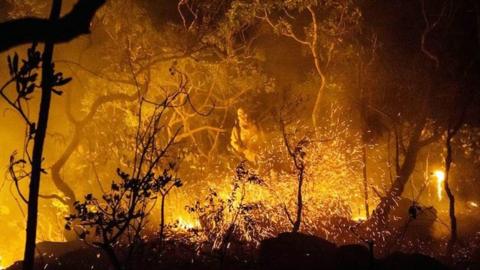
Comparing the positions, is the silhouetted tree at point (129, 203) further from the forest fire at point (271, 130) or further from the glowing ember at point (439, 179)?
the glowing ember at point (439, 179)

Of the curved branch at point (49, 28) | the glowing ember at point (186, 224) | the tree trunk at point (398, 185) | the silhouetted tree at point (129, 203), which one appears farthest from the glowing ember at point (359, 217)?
the curved branch at point (49, 28)

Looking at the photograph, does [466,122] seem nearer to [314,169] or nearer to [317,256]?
[314,169]

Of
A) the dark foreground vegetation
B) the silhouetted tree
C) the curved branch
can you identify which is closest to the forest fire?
the dark foreground vegetation

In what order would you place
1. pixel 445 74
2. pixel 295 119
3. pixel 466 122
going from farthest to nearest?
1. pixel 295 119
2. pixel 466 122
3. pixel 445 74

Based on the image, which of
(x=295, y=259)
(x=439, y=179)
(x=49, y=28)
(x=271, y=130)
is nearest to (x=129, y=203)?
(x=295, y=259)

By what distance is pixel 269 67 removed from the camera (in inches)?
814

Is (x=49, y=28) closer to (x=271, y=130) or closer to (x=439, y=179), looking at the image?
(x=271, y=130)

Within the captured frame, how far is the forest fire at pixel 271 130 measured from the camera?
12.6m

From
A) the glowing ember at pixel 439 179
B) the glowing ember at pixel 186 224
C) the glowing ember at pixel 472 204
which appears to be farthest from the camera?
the glowing ember at pixel 439 179

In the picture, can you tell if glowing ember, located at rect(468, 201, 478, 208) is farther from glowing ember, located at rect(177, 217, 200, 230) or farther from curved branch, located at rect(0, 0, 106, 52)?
curved branch, located at rect(0, 0, 106, 52)

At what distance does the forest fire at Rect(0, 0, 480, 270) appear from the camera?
12.6 m

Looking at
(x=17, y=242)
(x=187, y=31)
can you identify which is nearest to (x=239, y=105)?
(x=187, y=31)

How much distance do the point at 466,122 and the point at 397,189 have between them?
3.34 metres

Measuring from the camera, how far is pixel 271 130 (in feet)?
69.4
